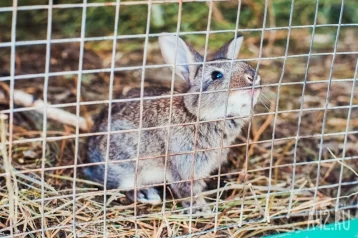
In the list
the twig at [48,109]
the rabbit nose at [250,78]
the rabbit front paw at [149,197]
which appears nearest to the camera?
the rabbit nose at [250,78]

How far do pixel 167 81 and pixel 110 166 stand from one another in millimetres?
1847

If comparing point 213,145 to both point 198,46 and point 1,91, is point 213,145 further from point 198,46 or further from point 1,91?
point 198,46

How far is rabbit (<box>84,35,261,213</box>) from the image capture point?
3.90 metres

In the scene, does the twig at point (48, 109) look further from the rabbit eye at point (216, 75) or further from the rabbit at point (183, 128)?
the rabbit eye at point (216, 75)

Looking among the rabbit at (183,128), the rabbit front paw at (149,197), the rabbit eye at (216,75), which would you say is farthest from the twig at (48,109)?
the rabbit eye at (216,75)

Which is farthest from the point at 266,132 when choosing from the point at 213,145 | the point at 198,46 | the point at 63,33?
the point at 63,33

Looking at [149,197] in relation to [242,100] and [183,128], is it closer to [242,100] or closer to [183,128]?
[183,128]

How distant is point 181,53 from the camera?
4027 mm

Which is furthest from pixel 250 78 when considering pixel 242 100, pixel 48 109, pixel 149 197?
pixel 48 109

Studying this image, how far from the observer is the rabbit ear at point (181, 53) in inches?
152

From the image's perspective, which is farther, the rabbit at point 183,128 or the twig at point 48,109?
the twig at point 48,109

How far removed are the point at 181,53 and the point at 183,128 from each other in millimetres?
442

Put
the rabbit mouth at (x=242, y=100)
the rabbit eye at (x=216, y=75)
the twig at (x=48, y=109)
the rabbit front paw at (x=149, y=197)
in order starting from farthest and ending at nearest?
1. the twig at (x=48, y=109)
2. the rabbit front paw at (x=149, y=197)
3. the rabbit eye at (x=216, y=75)
4. the rabbit mouth at (x=242, y=100)

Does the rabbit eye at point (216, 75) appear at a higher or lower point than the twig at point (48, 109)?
higher
